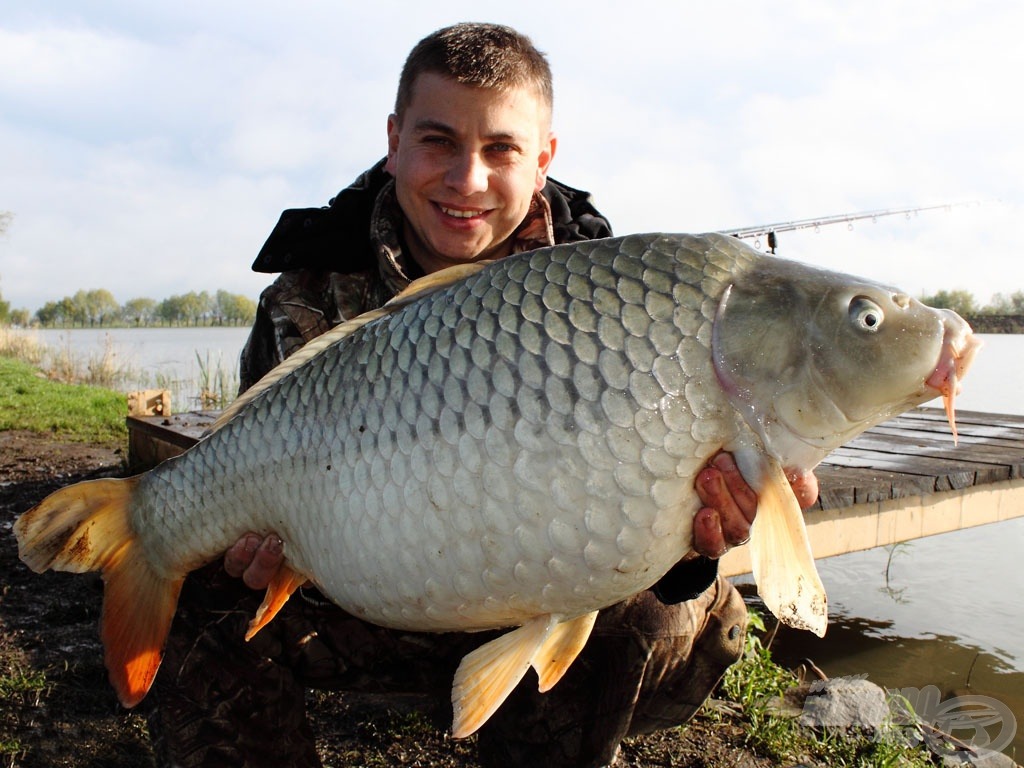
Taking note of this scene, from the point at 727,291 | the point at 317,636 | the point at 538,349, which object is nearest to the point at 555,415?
the point at 538,349

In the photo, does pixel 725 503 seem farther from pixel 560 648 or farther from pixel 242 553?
pixel 242 553

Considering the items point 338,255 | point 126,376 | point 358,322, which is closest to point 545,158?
point 338,255

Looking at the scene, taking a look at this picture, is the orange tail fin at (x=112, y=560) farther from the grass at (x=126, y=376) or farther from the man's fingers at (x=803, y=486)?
the grass at (x=126, y=376)

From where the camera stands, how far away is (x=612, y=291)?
1.05 m

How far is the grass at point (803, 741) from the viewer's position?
197 cm

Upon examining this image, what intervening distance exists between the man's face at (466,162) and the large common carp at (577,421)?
0.64m

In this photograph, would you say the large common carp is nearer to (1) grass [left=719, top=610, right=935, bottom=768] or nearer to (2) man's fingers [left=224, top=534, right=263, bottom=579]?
(2) man's fingers [left=224, top=534, right=263, bottom=579]

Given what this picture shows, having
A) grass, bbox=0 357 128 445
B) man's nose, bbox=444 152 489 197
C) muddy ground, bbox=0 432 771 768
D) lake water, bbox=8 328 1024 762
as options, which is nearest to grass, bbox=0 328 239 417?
grass, bbox=0 357 128 445

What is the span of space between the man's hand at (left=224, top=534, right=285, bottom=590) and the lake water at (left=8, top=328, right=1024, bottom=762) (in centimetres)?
219

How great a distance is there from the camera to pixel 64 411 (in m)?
7.28

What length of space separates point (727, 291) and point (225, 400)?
7.72 m

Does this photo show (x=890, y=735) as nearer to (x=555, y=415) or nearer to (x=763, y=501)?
(x=763, y=501)

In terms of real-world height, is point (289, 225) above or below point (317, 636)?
above

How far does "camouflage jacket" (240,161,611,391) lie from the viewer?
193 cm
